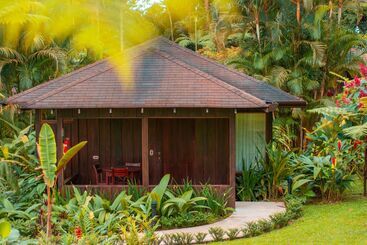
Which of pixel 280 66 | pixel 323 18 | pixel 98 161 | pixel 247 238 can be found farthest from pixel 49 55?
pixel 247 238

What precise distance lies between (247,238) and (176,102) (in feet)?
11.2

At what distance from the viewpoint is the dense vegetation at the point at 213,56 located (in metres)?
2.09

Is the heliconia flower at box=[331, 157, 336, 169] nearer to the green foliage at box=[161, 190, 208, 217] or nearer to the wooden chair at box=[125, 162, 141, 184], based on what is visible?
the green foliage at box=[161, 190, 208, 217]

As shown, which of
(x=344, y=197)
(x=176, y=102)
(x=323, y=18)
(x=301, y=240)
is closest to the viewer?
(x=301, y=240)

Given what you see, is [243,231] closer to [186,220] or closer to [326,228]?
[186,220]

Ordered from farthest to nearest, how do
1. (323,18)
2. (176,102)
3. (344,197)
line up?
(323,18)
(344,197)
(176,102)

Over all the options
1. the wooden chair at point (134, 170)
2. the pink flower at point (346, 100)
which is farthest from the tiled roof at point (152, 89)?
the wooden chair at point (134, 170)

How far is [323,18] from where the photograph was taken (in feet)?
70.2

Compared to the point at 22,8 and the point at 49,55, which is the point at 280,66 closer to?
the point at 49,55

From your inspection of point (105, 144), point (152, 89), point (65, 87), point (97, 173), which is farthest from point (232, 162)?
point (65, 87)

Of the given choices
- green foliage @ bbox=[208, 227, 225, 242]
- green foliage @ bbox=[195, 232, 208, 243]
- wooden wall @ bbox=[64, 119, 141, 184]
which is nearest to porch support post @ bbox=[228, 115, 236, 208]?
green foliage @ bbox=[208, 227, 225, 242]

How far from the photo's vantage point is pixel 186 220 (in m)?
11.0

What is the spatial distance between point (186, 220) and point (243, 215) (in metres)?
1.45

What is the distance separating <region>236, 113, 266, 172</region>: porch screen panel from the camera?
14945 millimetres
